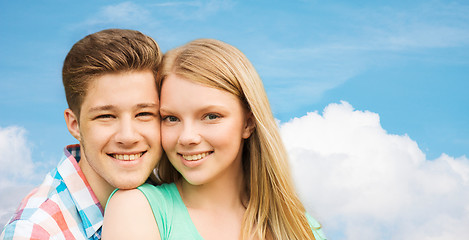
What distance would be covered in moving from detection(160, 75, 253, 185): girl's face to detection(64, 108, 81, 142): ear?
0.84 metres

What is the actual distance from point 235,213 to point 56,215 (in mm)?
1270

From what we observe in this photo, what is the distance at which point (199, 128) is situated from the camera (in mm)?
3713

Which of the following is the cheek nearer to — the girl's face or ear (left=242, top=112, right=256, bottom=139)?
the girl's face

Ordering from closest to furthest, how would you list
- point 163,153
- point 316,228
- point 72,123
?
point 163,153, point 72,123, point 316,228

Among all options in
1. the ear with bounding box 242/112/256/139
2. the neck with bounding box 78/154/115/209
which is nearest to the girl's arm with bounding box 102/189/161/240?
the neck with bounding box 78/154/115/209

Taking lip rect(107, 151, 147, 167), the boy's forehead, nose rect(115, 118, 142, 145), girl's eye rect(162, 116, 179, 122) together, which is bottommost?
lip rect(107, 151, 147, 167)

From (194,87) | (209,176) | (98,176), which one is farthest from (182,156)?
(98,176)

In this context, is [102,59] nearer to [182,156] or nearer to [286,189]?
[182,156]

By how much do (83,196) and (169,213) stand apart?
73 centimetres

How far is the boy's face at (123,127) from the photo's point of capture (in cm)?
384

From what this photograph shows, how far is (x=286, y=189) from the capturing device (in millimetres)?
4246

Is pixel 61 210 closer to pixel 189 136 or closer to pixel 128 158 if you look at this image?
pixel 128 158

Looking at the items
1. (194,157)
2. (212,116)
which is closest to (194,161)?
(194,157)

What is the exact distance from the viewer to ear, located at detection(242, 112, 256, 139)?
4.02 metres
